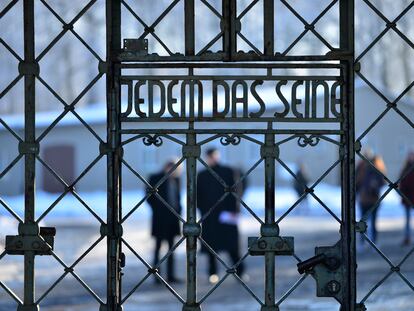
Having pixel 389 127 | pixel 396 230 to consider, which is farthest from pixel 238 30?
pixel 389 127

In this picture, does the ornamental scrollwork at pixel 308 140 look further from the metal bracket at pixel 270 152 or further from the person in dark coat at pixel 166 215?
the person in dark coat at pixel 166 215

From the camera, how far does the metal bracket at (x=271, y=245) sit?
16.3ft

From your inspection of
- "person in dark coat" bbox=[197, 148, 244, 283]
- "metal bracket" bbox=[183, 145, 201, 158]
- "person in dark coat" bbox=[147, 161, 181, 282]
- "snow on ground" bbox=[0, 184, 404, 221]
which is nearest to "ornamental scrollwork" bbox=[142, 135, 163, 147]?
"metal bracket" bbox=[183, 145, 201, 158]

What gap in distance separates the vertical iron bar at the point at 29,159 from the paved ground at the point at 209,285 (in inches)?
216

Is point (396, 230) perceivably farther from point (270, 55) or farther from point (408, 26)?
point (408, 26)

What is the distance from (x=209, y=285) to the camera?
13102mm

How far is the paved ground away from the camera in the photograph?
1119cm

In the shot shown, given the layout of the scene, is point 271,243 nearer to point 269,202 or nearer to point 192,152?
point 269,202

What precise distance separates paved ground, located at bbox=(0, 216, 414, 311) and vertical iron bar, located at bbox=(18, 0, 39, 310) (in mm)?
5482

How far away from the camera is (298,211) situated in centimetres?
2888

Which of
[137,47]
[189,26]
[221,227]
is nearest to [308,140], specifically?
[189,26]

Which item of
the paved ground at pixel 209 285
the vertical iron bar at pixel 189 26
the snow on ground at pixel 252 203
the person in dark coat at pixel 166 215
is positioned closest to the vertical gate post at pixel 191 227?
the vertical iron bar at pixel 189 26

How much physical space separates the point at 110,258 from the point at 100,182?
39.7 m

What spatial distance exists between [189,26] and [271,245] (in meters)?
1.07
